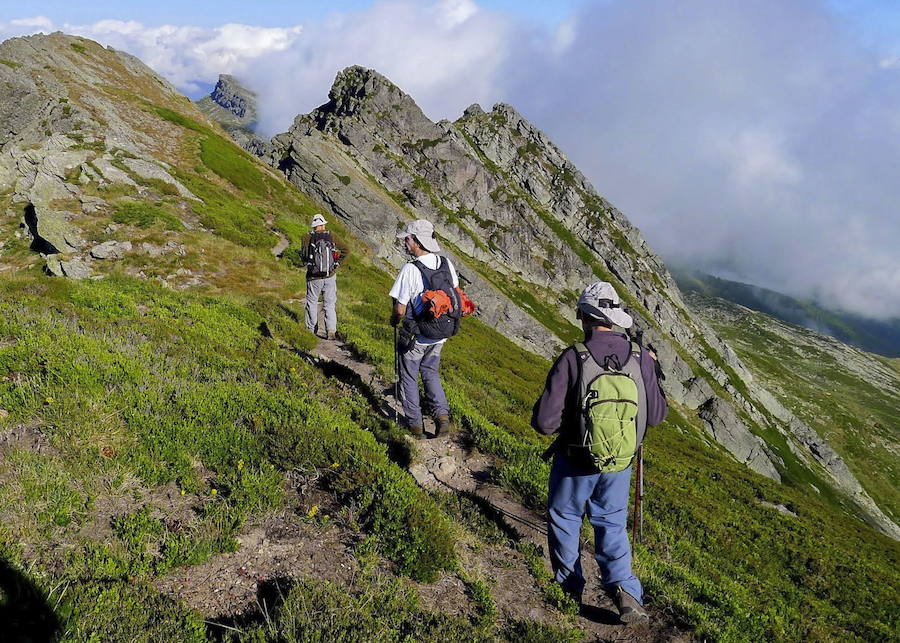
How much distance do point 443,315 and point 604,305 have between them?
9.24ft

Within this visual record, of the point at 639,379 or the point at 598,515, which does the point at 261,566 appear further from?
the point at 639,379

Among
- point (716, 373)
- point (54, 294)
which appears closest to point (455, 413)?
point (54, 294)

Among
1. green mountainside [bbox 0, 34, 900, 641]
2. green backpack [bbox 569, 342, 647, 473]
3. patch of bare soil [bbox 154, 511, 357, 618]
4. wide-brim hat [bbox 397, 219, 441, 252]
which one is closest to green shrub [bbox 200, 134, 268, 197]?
green mountainside [bbox 0, 34, 900, 641]

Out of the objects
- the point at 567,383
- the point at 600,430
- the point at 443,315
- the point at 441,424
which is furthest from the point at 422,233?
the point at 600,430

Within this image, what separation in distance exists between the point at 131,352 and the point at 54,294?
4735 mm

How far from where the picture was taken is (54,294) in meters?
10.2

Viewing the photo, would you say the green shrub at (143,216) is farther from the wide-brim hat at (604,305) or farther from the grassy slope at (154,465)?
the wide-brim hat at (604,305)

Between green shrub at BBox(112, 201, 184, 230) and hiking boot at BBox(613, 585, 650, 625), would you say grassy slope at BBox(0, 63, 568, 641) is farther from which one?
green shrub at BBox(112, 201, 184, 230)

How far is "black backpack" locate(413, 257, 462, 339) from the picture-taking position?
22.0 feet

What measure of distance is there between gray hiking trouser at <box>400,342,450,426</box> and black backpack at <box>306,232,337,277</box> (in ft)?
18.8

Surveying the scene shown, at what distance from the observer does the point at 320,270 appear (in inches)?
472

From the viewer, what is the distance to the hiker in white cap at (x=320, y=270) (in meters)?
12.0

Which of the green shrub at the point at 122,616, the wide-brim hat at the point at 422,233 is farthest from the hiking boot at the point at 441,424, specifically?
the green shrub at the point at 122,616

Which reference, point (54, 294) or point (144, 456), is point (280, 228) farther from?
point (144, 456)
